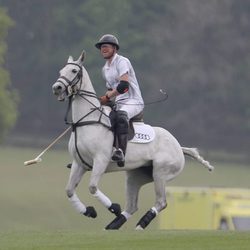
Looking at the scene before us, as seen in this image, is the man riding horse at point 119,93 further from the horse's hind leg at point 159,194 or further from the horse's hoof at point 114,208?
the horse's hind leg at point 159,194

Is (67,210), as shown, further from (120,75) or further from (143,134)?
(120,75)

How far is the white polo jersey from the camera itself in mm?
20312

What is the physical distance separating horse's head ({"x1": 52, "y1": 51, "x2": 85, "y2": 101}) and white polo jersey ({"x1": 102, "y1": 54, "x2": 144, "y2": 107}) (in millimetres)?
547

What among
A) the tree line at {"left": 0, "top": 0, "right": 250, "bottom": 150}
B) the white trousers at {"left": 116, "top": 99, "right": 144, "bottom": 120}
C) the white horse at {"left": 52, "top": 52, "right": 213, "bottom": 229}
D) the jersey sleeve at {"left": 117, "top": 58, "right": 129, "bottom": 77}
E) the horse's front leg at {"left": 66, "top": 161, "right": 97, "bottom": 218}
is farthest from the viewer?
the tree line at {"left": 0, "top": 0, "right": 250, "bottom": 150}

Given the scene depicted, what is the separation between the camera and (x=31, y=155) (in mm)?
60188

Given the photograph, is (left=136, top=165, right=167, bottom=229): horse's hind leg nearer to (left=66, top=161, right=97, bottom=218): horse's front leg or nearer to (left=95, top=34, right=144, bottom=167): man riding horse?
(left=95, top=34, right=144, bottom=167): man riding horse

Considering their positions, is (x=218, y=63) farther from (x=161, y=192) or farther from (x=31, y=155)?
(x=161, y=192)

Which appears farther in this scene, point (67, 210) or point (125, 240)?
point (67, 210)

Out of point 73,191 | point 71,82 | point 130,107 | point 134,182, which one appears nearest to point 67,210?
point 134,182

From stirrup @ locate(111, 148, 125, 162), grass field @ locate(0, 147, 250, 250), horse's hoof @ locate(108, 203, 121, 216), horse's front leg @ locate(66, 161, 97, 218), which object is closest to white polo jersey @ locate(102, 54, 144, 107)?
stirrup @ locate(111, 148, 125, 162)

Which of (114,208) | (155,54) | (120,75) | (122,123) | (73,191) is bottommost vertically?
(155,54)

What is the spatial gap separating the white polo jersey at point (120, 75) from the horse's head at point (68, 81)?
55 cm

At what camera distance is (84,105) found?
20062 mm

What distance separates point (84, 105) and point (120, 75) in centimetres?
64
